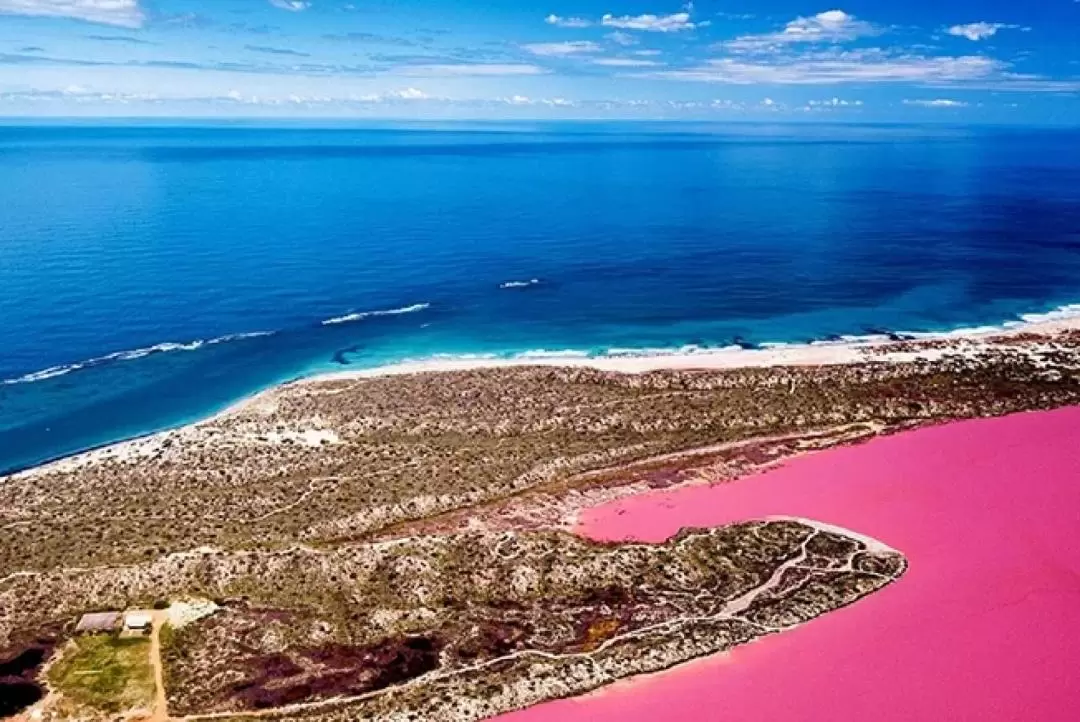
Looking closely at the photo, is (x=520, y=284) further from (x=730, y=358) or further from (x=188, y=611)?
(x=188, y=611)

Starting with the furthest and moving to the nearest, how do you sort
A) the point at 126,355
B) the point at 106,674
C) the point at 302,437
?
1. the point at 126,355
2. the point at 302,437
3. the point at 106,674

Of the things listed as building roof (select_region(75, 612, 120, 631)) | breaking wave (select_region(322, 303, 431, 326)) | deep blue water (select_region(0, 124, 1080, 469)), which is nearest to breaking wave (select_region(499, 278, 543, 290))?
deep blue water (select_region(0, 124, 1080, 469))

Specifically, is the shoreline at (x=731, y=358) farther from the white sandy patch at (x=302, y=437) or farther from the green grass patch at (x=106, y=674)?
the green grass patch at (x=106, y=674)

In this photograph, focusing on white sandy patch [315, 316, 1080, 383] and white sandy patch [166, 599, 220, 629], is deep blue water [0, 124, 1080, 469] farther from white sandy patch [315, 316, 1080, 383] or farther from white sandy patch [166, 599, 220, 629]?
white sandy patch [166, 599, 220, 629]

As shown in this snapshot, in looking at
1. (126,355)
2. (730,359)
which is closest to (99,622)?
(126,355)

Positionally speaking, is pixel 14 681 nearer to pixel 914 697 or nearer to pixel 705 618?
pixel 705 618
